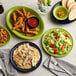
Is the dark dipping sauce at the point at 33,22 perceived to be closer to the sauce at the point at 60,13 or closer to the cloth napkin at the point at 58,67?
the sauce at the point at 60,13

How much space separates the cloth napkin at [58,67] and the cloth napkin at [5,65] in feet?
1.36

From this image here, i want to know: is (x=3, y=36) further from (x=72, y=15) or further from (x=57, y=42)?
(x=72, y=15)

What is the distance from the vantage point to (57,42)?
233 cm

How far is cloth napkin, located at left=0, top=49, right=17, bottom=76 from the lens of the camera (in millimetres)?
2095

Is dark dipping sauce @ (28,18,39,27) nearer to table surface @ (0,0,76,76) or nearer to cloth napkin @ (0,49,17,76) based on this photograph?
table surface @ (0,0,76,76)

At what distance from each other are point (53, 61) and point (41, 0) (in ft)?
2.78

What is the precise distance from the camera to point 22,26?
93.3 inches

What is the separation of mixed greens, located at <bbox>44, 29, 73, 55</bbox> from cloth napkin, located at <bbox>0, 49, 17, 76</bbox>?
520mm

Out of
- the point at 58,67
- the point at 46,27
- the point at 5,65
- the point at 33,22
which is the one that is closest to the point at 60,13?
the point at 46,27

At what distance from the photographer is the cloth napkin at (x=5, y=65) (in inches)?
82.5

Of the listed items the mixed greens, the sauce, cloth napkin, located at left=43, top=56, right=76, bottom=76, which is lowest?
cloth napkin, located at left=43, top=56, right=76, bottom=76

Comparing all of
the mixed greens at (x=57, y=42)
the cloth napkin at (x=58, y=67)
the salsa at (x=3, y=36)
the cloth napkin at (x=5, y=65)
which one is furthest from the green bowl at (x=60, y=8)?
the cloth napkin at (x=5, y=65)

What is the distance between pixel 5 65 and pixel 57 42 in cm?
73

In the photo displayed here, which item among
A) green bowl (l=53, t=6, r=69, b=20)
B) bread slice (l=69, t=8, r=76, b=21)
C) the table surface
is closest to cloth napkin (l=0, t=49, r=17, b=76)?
the table surface
